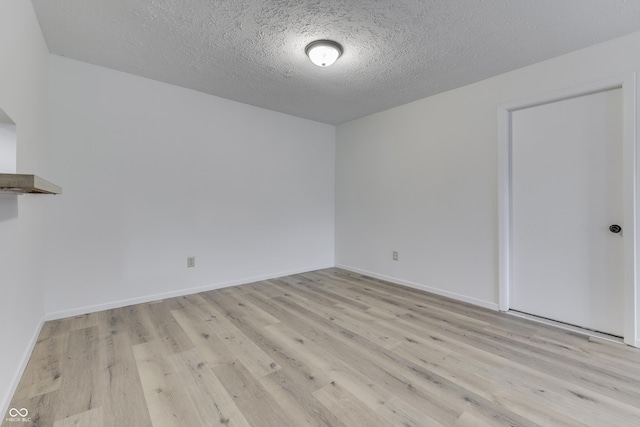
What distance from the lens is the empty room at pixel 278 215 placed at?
1559mm

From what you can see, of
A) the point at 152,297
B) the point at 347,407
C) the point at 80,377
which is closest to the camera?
the point at 347,407

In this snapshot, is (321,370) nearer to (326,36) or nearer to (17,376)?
(17,376)

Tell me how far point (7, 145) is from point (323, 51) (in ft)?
6.64

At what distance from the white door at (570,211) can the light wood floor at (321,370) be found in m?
0.30

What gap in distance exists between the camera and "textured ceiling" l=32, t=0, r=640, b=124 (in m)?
1.86

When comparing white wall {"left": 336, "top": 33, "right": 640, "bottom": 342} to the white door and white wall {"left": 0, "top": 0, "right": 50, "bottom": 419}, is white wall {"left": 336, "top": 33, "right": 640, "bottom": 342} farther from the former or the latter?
white wall {"left": 0, "top": 0, "right": 50, "bottom": 419}

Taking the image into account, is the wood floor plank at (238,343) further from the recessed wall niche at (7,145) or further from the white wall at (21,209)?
the recessed wall niche at (7,145)

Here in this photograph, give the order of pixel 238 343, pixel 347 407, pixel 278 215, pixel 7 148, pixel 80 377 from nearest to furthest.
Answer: pixel 7 148 → pixel 347 407 → pixel 80 377 → pixel 238 343 → pixel 278 215

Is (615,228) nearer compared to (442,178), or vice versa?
(615,228)

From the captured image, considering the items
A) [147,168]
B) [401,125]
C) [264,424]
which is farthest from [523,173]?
[147,168]

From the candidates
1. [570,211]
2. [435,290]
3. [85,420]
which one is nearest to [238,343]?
[85,420]

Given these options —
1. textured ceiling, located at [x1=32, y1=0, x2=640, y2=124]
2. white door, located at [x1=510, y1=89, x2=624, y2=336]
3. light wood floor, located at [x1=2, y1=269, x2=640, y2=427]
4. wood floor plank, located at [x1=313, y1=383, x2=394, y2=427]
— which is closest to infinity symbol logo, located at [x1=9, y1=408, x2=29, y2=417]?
light wood floor, located at [x1=2, y1=269, x2=640, y2=427]

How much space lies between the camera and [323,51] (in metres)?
2.26

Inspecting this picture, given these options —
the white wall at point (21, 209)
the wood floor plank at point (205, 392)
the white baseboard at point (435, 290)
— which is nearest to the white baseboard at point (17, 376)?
the white wall at point (21, 209)
